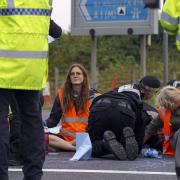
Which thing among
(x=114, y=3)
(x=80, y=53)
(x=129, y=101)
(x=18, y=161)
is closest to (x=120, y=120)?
(x=129, y=101)

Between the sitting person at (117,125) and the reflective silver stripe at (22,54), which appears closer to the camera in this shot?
the reflective silver stripe at (22,54)

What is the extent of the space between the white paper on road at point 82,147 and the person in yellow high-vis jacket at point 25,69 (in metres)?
2.64

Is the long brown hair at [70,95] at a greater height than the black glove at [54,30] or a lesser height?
lesser

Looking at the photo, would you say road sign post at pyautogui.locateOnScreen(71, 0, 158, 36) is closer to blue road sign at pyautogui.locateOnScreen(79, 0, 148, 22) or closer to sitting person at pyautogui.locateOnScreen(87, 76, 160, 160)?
blue road sign at pyautogui.locateOnScreen(79, 0, 148, 22)

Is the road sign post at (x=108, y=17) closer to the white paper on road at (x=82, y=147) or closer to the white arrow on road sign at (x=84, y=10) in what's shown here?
the white arrow on road sign at (x=84, y=10)

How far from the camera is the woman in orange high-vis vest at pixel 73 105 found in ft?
29.8

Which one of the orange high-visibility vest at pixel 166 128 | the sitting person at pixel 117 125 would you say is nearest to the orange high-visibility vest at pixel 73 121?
the sitting person at pixel 117 125

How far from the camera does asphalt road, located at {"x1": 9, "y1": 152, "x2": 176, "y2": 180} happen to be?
6.80 meters

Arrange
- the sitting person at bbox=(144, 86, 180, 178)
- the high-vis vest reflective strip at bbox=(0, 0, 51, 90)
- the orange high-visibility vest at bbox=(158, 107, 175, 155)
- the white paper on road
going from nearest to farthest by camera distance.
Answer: the high-vis vest reflective strip at bbox=(0, 0, 51, 90) < the white paper on road < the sitting person at bbox=(144, 86, 180, 178) < the orange high-visibility vest at bbox=(158, 107, 175, 155)

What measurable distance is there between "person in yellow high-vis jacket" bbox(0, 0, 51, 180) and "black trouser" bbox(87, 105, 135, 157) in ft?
9.06

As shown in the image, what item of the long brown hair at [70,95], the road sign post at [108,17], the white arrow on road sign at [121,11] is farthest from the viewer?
the white arrow on road sign at [121,11]

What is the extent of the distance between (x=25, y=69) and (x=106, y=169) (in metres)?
2.34

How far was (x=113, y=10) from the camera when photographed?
72.7 feet

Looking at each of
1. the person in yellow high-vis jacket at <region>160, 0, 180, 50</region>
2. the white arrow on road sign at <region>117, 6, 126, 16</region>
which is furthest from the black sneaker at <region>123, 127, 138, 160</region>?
the white arrow on road sign at <region>117, 6, 126, 16</region>
